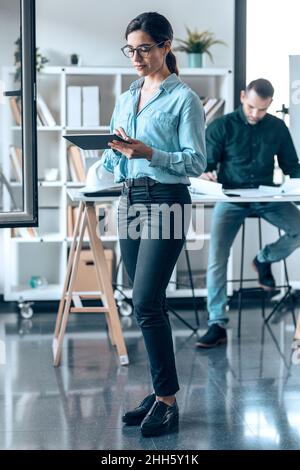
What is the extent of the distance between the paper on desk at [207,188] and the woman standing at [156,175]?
107 centimetres

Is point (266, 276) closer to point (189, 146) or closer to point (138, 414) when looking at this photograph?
point (138, 414)

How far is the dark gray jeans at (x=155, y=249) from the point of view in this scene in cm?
301

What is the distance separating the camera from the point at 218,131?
4.71 metres

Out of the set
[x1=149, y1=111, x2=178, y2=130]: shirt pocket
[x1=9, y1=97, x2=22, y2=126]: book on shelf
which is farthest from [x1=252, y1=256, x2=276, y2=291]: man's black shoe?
[x1=149, y1=111, x2=178, y2=130]: shirt pocket

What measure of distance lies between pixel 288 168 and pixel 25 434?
2.40 meters

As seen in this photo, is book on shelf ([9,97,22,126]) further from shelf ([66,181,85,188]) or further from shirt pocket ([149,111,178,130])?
shirt pocket ([149,111,178,130])

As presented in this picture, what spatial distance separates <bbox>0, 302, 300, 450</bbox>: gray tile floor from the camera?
308 centimetres

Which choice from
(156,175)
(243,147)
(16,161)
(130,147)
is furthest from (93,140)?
(16,161)

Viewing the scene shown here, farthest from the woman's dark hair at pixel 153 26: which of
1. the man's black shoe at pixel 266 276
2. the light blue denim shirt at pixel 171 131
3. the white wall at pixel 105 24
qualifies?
the white wall at pixel 105 24

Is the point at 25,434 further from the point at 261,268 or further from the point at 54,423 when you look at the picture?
the point at 261,268

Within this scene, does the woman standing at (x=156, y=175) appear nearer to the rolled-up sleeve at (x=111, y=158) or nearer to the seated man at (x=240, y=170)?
the rolled-up sleeve at (x=111, y=158)

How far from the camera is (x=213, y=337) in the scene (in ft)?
15.0

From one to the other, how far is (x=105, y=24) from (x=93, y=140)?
3.10 meters
